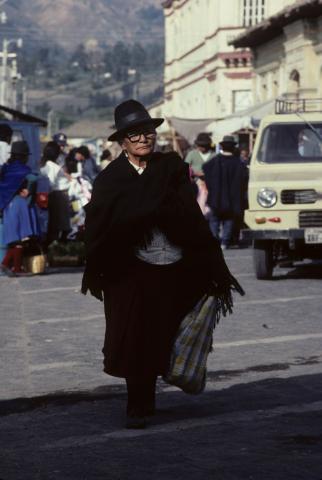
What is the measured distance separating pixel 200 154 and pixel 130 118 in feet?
64.9

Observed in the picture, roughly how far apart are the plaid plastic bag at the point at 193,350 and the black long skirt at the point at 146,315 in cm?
4

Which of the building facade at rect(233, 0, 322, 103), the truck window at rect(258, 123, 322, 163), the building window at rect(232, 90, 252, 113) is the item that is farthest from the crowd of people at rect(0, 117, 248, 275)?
the building window at rect(232, 90, 252, 113)

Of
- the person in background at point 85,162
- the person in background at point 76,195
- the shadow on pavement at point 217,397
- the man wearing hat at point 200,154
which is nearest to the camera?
the shadow on pavement at point 217,397

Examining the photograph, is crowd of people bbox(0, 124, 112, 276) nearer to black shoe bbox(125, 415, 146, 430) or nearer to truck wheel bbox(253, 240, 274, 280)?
truck wheel bbox(253, 240, 274, 280)

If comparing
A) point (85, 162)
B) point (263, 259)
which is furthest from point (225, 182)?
point (263, 259)

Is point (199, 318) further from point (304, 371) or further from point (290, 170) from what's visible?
point (290, 170)

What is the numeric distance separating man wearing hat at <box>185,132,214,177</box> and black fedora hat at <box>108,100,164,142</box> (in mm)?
19033

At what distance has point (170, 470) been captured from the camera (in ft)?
23.2

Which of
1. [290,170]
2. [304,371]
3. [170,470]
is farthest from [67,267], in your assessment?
[170,470]

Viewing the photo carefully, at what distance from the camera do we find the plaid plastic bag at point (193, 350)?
8430mm

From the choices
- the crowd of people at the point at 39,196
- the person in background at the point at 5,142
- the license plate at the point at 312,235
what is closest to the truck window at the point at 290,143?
the license plate at the point at 312,235

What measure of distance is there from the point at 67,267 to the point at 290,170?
5.23 m

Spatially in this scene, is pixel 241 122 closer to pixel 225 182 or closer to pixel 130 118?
pixel 225 182

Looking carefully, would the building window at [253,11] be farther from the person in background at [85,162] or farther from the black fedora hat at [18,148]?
the black fedora hat at [18,148]
